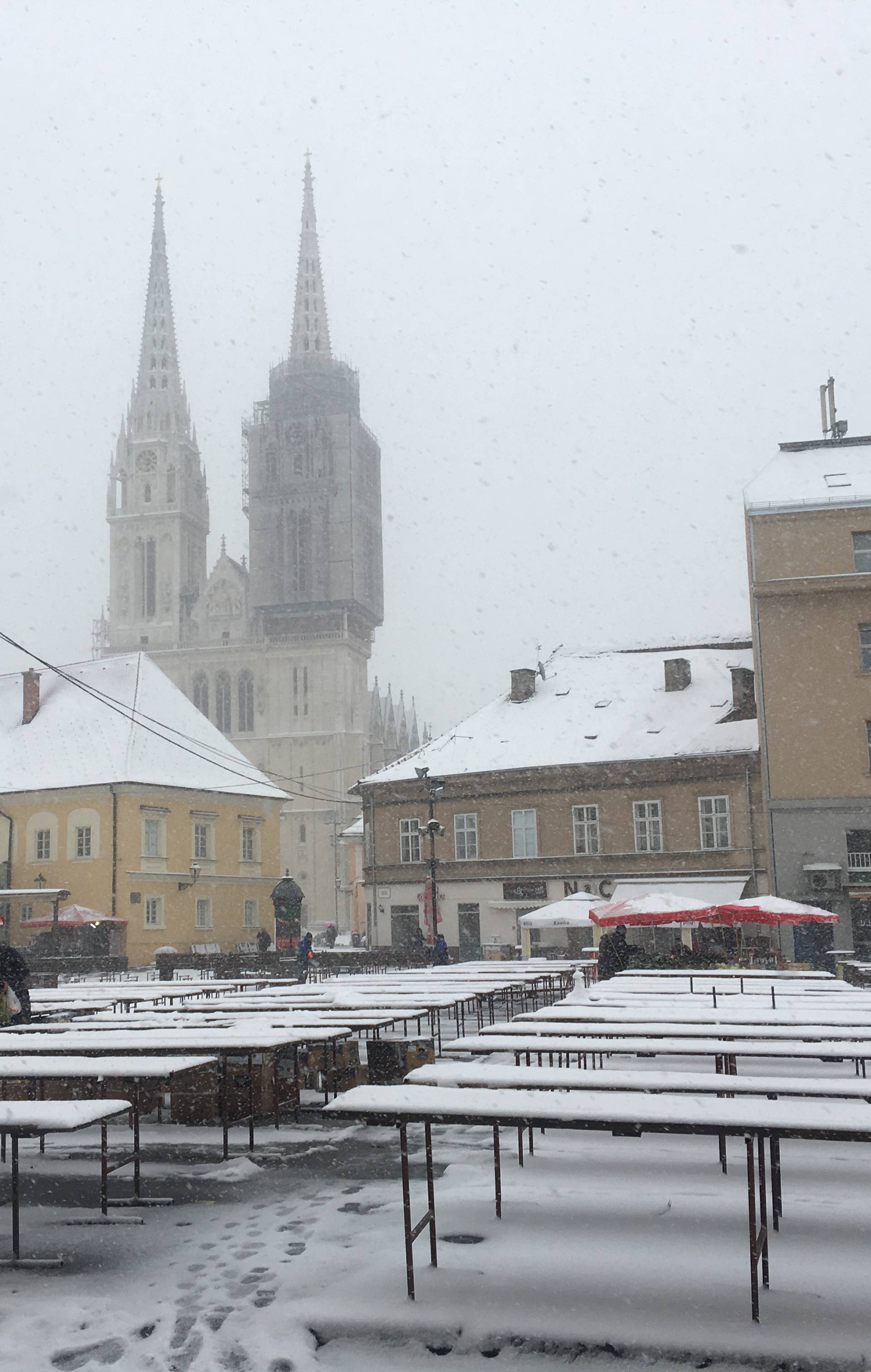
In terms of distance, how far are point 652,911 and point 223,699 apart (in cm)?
8298

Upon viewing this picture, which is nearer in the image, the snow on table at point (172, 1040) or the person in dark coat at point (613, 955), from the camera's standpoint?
the snow on table at point (172, 1040)

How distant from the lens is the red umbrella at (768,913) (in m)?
20.9

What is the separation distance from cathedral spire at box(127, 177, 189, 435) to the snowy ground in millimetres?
106829

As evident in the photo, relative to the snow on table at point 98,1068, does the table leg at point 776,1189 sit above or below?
below

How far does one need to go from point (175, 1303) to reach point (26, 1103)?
5.30 ft

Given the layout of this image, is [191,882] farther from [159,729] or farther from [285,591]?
[285,591]

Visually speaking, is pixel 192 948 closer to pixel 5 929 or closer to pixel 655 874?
pixel 5 929

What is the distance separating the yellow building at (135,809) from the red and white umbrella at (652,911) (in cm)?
2512

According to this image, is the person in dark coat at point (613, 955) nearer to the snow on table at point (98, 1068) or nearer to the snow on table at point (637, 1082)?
the snow on table at point (98, 1068)

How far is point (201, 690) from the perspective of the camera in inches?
4001

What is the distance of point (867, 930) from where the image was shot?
31.2 m

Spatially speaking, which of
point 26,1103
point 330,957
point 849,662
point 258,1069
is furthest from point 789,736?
point 26,1103

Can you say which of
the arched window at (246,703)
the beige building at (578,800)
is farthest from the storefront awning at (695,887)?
the arched window at (246,703)

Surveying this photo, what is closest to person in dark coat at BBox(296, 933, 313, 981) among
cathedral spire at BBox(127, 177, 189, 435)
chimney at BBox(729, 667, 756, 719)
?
chimney at BBox(729, 667, 756, 719)
